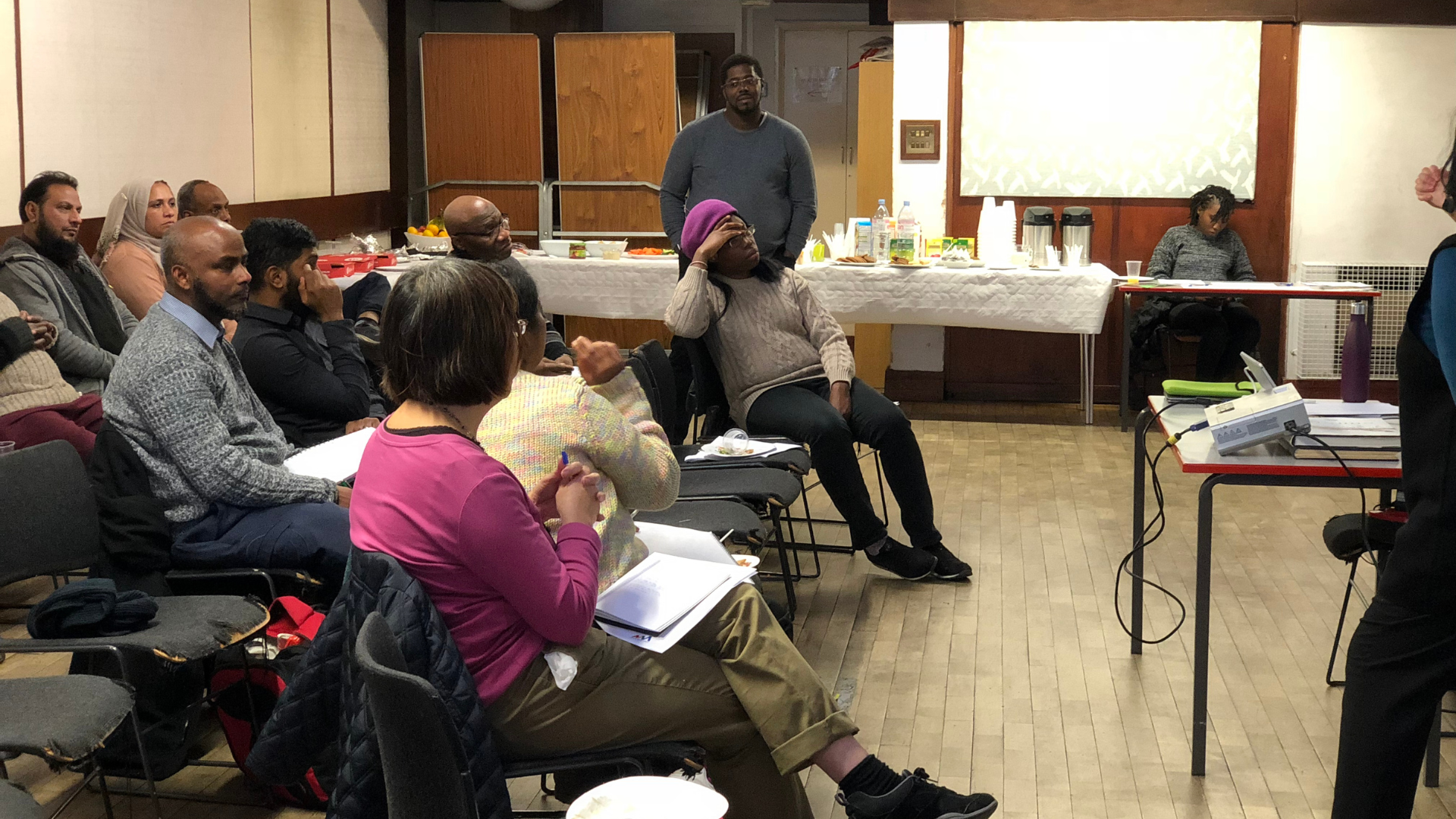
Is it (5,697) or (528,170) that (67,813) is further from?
(528,170)

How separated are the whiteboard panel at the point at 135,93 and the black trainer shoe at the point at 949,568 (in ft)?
12.3

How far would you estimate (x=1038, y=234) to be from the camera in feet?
22.9

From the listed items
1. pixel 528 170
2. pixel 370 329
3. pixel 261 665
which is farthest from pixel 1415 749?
pixel 528 170

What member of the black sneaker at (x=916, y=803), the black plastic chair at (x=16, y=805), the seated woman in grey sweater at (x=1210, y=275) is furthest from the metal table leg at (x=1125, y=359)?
the black plastic chair at (x=16, y=805)

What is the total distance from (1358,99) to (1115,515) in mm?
3494

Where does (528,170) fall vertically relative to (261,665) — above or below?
above

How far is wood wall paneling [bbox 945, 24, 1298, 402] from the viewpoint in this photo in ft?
23.2

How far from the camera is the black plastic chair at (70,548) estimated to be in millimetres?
2422

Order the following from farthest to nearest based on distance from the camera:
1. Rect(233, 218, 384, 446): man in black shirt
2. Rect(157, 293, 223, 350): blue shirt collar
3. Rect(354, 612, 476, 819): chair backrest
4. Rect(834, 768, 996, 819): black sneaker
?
Rect(233, 218, 384, 446): man in black shirt < Rect(157, 293, 223, 350): blue shirt collar < Rect(834, 768, 996, 819): black sneaker < Rect(354, 612, 476, 819): chair backrest

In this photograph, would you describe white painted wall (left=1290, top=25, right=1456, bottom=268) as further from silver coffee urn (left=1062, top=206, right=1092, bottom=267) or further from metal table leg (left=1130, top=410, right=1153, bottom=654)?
metal table leg (left=1130, top=410, right=1153, bottom=654)

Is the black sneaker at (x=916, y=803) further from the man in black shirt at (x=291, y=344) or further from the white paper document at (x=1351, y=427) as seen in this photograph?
the man in black shirt at (x=291, y=344)

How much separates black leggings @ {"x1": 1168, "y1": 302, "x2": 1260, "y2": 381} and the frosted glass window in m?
0.74

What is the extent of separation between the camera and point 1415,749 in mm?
2133

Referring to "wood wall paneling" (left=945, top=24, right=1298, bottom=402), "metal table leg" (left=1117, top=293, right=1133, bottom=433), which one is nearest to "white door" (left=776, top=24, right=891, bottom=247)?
"wood wall paneling" (left=945, top=24, right=1298, bottom=402)
